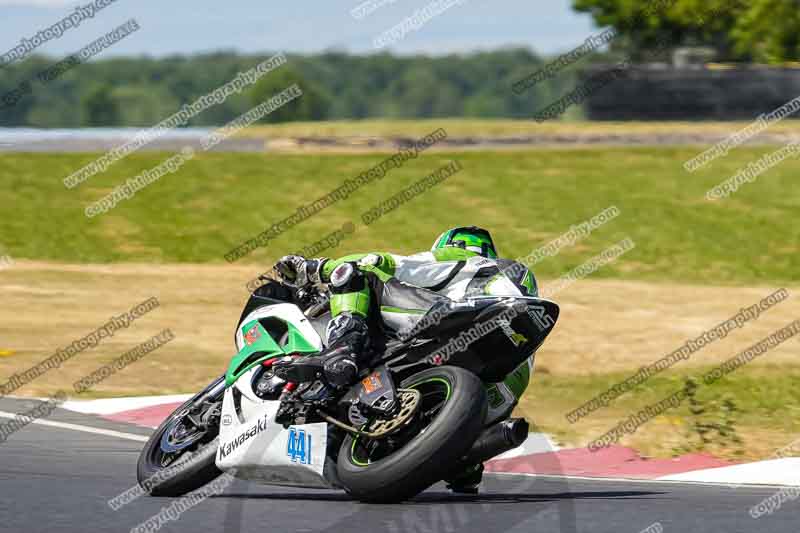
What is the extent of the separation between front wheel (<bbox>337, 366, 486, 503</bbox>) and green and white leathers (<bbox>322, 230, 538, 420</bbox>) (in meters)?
0.47

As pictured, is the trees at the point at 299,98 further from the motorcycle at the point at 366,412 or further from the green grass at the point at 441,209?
the motorcycle at the point at 366,412

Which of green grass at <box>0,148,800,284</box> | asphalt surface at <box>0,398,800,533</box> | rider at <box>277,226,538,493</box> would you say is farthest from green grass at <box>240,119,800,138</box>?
rider at <box>277,226,538,493</box>

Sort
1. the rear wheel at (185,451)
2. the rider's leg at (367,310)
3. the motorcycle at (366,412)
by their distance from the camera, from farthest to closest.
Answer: the rear wheel at (185,451), the rider's leg at (367,310), the motorcycle at (366,412)

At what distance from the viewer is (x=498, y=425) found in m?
7.36

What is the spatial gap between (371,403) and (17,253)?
52.0 ft

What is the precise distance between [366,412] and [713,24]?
4878 centimetres

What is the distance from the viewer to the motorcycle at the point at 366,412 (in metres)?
6.93

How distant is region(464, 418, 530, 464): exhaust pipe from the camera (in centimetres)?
725

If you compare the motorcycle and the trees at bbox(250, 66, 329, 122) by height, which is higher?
the motorcycle

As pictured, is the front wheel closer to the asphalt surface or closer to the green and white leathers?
the asphalt surface

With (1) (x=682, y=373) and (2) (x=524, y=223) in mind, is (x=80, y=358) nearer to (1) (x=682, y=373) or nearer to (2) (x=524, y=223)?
(1) (x=682, y=373)

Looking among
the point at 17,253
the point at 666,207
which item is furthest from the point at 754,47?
the point at 17,253

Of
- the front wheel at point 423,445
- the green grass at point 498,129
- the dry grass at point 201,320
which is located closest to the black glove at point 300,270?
the front wheel at point 423,445

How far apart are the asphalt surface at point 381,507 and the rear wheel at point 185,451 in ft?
0.58
